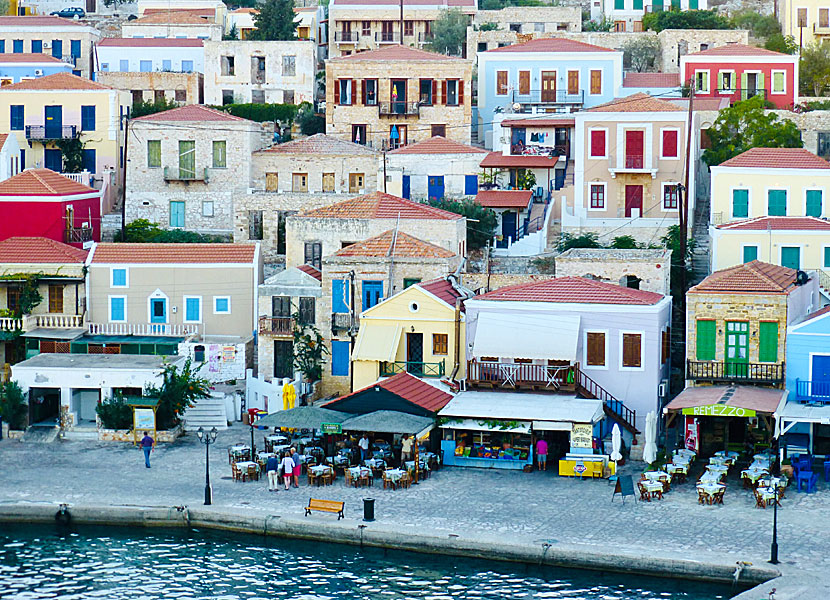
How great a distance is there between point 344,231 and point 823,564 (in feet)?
81.6

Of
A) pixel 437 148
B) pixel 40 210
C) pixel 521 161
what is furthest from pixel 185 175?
pixel 521 161

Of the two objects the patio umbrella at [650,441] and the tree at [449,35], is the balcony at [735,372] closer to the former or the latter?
the patio umbrella at [650,441]

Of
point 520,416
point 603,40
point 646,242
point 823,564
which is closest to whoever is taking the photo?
point 823,564

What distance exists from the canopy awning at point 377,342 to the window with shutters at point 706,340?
8.89 metres

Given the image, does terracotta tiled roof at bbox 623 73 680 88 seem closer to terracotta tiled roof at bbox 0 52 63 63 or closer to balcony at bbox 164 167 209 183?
balcony at bbox 164 167 209 183

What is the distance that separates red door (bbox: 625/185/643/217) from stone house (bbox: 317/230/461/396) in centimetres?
1184

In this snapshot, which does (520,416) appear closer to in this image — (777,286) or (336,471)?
(336,471)

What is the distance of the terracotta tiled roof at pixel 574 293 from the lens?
157 ft

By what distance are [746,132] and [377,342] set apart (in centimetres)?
2292

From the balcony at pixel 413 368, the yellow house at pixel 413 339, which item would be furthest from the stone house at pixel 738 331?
the balcony at pixel 413 368

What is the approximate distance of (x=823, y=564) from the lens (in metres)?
35.8

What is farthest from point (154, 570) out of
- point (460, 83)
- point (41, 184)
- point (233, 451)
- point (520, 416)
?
point (460, 83)

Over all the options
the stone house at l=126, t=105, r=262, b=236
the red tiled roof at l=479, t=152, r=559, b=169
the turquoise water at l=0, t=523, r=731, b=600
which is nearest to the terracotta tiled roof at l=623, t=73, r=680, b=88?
the red tiled roof at l=479, t=152, r=559, b=169

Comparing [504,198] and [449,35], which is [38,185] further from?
[449,35]
